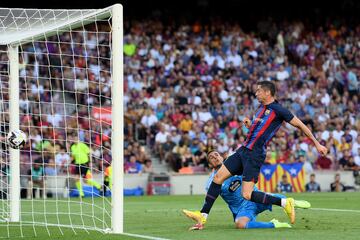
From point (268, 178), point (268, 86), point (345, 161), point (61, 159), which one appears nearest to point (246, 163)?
point (268, 86)

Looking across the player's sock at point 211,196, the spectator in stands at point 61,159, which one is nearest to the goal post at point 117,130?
the player's sock at point 211,196

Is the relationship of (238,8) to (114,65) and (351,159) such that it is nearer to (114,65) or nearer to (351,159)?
(351,159)

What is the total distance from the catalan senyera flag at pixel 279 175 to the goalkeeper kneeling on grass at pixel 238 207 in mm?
16883

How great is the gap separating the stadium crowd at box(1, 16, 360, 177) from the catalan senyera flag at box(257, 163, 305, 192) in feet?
2.49

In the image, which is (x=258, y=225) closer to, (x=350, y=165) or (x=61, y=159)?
(x=61, y=159)

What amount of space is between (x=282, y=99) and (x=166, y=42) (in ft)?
17.9

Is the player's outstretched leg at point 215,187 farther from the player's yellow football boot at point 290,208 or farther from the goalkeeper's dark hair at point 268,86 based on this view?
the goalkeeper's dark hair at point 268,86

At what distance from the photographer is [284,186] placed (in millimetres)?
30812

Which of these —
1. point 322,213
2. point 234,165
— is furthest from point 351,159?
point 234,165

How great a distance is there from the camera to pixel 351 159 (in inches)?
1302

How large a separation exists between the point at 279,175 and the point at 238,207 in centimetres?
1753

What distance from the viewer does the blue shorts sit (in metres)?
12.9

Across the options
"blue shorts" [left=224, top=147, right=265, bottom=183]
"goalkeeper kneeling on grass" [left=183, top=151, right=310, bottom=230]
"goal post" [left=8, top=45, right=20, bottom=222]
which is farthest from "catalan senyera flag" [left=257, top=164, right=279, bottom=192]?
"blue shorts" [left=224, top=147, right=265, bottom=183]

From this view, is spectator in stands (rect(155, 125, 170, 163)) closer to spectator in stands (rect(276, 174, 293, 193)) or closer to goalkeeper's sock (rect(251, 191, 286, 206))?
spectator in stands (rect(276, 174, 293, 193))
